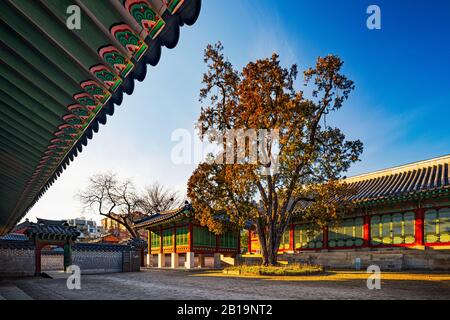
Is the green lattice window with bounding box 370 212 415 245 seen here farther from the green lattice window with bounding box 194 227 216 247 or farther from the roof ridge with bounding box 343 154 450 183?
the green lattice window with bounding box 194 227 216 247

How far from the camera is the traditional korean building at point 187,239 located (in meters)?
26.2

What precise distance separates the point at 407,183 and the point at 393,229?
300 cm

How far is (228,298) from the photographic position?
8.98m

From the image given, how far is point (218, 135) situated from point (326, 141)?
5.65m

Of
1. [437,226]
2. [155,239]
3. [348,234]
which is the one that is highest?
[437,226]

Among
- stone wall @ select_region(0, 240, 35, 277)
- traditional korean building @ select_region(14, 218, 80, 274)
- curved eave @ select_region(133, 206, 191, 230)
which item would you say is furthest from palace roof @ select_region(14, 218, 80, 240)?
curved eave @ select_region(133, 206, 191, 230)

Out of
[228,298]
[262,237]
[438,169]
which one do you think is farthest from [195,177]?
[438,169]

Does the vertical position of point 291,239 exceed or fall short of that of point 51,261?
it exceeds it

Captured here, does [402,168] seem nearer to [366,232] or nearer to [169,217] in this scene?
[366,232]

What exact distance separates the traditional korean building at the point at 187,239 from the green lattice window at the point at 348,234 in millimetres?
7173

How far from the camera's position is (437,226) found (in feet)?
61.9

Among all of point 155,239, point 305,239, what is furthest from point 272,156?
point 155,239

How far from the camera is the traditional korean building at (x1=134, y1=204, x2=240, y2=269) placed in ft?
85.9

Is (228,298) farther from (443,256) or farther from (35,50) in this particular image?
(443,256)
